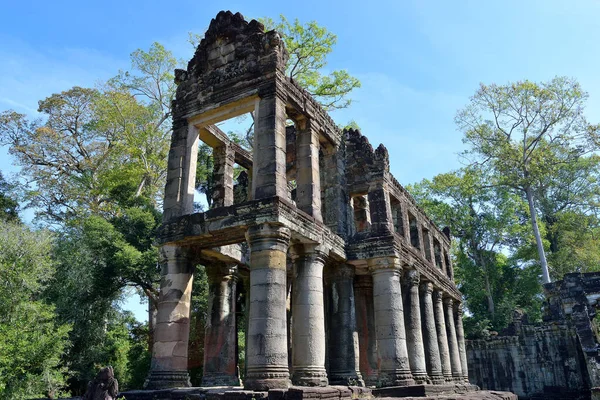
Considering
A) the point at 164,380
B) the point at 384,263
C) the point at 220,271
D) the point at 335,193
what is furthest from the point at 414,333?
the point at 164,380

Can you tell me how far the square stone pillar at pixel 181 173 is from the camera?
12.1 metres

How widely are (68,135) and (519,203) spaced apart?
31.3 m

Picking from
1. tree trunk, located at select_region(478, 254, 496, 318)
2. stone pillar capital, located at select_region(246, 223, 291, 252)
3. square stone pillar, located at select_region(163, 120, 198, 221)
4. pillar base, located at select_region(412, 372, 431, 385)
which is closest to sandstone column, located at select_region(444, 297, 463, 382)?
pillar base, located at select_region(412, 372, 431, 385)

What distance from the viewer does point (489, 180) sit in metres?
34.5

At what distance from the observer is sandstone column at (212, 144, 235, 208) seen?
1362 centimetres

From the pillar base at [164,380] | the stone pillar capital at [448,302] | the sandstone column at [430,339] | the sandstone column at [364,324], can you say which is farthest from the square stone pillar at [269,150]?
the stone pillar capital at [448,302]

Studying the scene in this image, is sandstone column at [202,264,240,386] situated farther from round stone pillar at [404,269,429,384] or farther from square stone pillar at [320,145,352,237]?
round stone pillar at [404,269,429,384]

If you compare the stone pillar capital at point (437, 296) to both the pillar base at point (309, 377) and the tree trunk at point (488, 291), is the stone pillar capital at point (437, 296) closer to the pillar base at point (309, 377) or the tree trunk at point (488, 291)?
the pillar base at point (309, 377)

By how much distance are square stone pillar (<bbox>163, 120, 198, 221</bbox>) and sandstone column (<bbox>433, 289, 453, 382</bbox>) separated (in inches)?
448

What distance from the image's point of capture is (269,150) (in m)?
10.8

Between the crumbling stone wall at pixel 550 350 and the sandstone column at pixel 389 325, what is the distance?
12498 mm

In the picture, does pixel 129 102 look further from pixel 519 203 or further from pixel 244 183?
pixel 519 203

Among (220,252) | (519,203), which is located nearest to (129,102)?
(220,252)

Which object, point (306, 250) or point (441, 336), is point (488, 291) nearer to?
point (441, 336)
